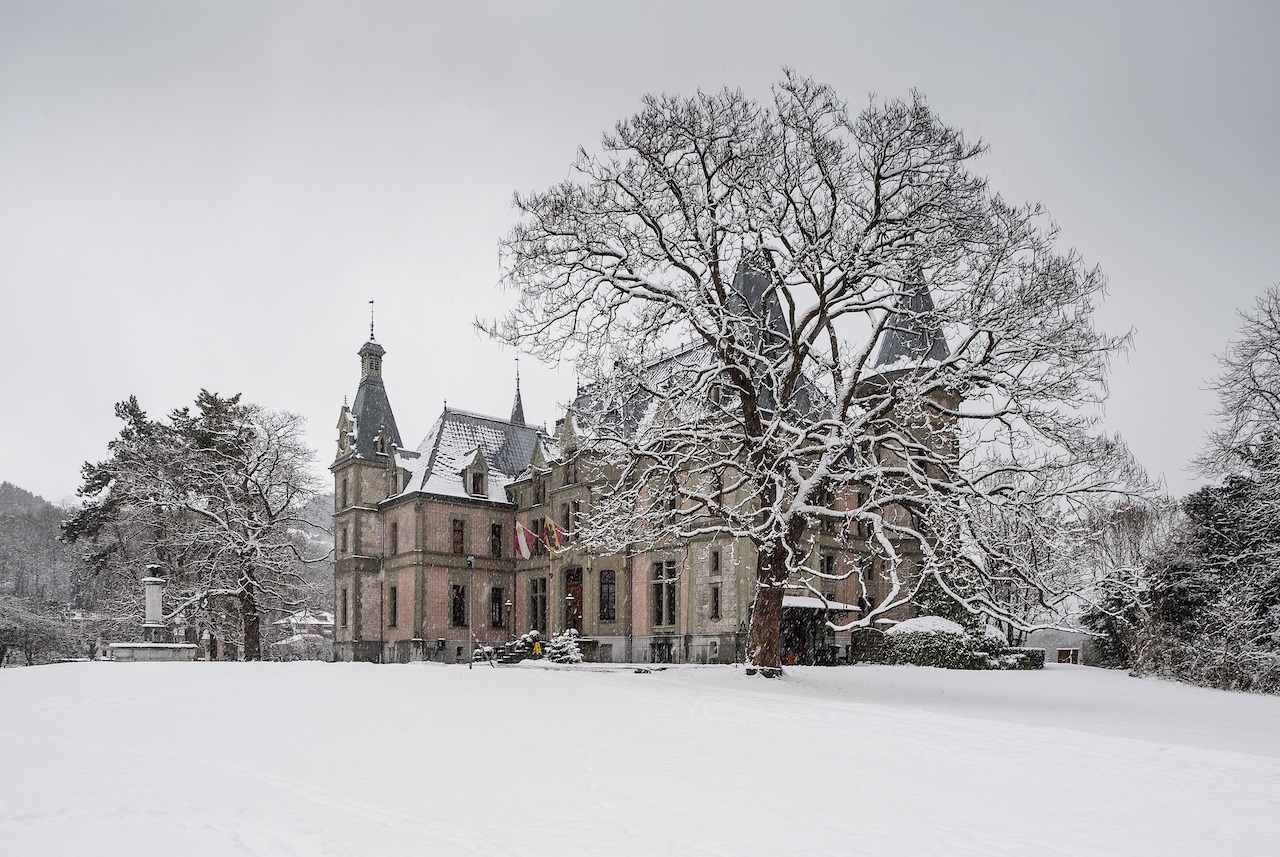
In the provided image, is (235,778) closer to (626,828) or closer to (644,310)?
(626,828)

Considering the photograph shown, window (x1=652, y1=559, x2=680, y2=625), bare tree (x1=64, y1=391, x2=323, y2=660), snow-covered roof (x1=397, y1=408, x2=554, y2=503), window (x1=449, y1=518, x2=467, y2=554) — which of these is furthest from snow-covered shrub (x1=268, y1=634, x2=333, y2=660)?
window (x1=652, y1=559, x2=680, y2=625)

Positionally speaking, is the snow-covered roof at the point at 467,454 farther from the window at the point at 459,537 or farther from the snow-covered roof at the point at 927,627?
the snow-covered roof at the point at 927,627

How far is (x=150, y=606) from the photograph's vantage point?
3162 centimetres

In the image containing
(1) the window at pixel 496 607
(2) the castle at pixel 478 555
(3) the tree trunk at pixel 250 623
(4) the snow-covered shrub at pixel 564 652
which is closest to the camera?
(4) the snow-covered shrub at pixel 564 652

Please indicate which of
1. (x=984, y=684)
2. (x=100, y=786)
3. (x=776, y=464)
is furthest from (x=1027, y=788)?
(x=984, y=684)

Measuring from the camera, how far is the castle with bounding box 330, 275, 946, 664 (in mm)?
39438

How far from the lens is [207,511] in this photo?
4141 cm

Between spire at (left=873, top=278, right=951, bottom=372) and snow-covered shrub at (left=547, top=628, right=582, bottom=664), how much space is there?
1576 centimetres

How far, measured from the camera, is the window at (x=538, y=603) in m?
47.8

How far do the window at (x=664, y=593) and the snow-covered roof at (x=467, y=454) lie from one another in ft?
39.4

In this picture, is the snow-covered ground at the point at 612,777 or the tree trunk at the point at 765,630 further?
the tree trunk at the point at 765,630

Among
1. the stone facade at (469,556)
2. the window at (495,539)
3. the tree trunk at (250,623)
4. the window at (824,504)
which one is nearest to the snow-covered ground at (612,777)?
the window at (824,504)

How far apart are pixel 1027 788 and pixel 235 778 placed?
23.7ft

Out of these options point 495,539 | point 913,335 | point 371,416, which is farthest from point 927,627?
point 371,416
